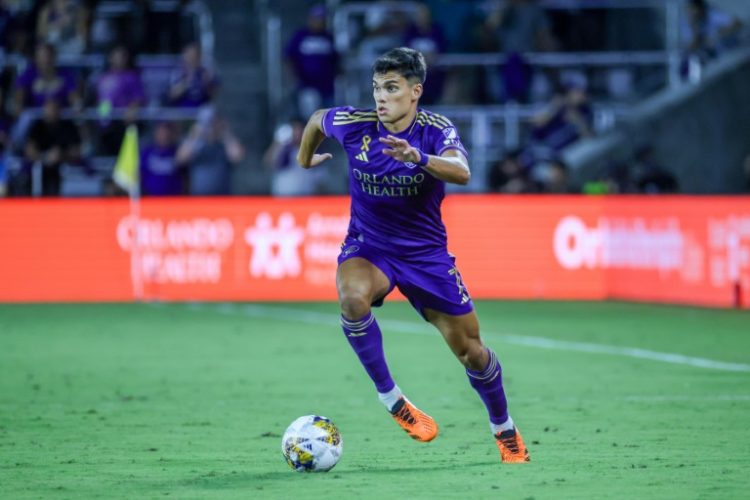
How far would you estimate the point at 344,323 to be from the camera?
8320 mm

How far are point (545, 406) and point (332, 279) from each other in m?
10.7

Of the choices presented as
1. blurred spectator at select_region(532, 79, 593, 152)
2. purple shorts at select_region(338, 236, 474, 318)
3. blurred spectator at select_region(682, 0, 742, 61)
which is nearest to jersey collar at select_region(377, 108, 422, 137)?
purple shorts at select_region(338, 236, 474, 318)

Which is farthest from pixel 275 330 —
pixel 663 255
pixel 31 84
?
pixel 31 84

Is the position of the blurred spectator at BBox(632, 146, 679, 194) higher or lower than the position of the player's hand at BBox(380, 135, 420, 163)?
lower

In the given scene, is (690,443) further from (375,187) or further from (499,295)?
(499,295)

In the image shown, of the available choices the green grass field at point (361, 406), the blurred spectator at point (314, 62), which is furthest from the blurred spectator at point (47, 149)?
the green grass field at point (361, 406)

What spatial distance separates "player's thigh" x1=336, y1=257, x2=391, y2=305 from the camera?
8.26 meters

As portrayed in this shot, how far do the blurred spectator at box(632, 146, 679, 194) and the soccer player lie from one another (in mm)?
14135

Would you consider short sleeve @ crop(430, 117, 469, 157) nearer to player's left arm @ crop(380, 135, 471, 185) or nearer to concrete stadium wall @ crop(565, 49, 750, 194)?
player's left arm @ crop(380, 135, 471, 185)

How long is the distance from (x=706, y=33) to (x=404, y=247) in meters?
18.2

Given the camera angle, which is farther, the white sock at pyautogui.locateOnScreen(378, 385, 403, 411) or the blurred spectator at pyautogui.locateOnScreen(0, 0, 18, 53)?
the blurred spectator at pyautogui.locateOnScreen(0, 0, 18, 53)

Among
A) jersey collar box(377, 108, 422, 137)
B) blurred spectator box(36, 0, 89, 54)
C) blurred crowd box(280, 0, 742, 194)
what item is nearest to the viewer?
jersey collar box(377, 108, 422, 137)

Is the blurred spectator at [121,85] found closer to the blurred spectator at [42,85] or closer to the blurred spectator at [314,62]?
the blurred spectator at [42,85]

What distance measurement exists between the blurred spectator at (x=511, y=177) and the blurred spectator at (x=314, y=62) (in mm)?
2942
